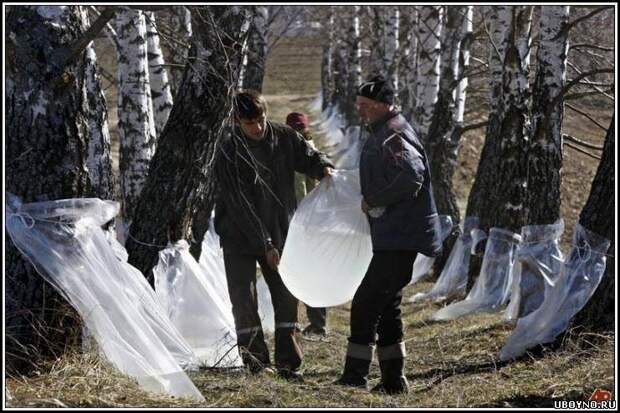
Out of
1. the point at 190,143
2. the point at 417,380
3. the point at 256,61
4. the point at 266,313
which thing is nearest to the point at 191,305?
the point at 190,143

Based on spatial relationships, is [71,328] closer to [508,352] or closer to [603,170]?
A: [508,352]

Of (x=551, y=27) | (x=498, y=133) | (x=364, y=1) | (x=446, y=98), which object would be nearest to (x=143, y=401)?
(x=364, y=1)

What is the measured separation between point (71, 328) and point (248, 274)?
59.7 inches

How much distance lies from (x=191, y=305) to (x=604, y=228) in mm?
2988

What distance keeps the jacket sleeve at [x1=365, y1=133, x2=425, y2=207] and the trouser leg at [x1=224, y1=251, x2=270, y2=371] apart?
125cm

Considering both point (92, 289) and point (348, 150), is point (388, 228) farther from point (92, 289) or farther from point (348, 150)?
point (348, 150)

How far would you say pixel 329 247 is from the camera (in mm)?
6363

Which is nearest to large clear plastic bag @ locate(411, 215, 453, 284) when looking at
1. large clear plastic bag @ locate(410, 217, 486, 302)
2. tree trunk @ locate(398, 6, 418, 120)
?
large clear plastic bag @ locate(410, 217, 486, 302)

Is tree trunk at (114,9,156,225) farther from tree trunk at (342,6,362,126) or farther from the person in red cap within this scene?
tree trunk at (342,6,362,126)

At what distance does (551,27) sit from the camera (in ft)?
29.6

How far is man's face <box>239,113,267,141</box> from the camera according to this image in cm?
632

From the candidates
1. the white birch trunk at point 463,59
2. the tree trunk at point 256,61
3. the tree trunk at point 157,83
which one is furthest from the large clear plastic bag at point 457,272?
the tree trunk at point 157,83

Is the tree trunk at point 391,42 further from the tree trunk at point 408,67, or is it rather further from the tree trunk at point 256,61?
the tree trunk at point 256,61

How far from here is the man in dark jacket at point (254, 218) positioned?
20.9 feet
